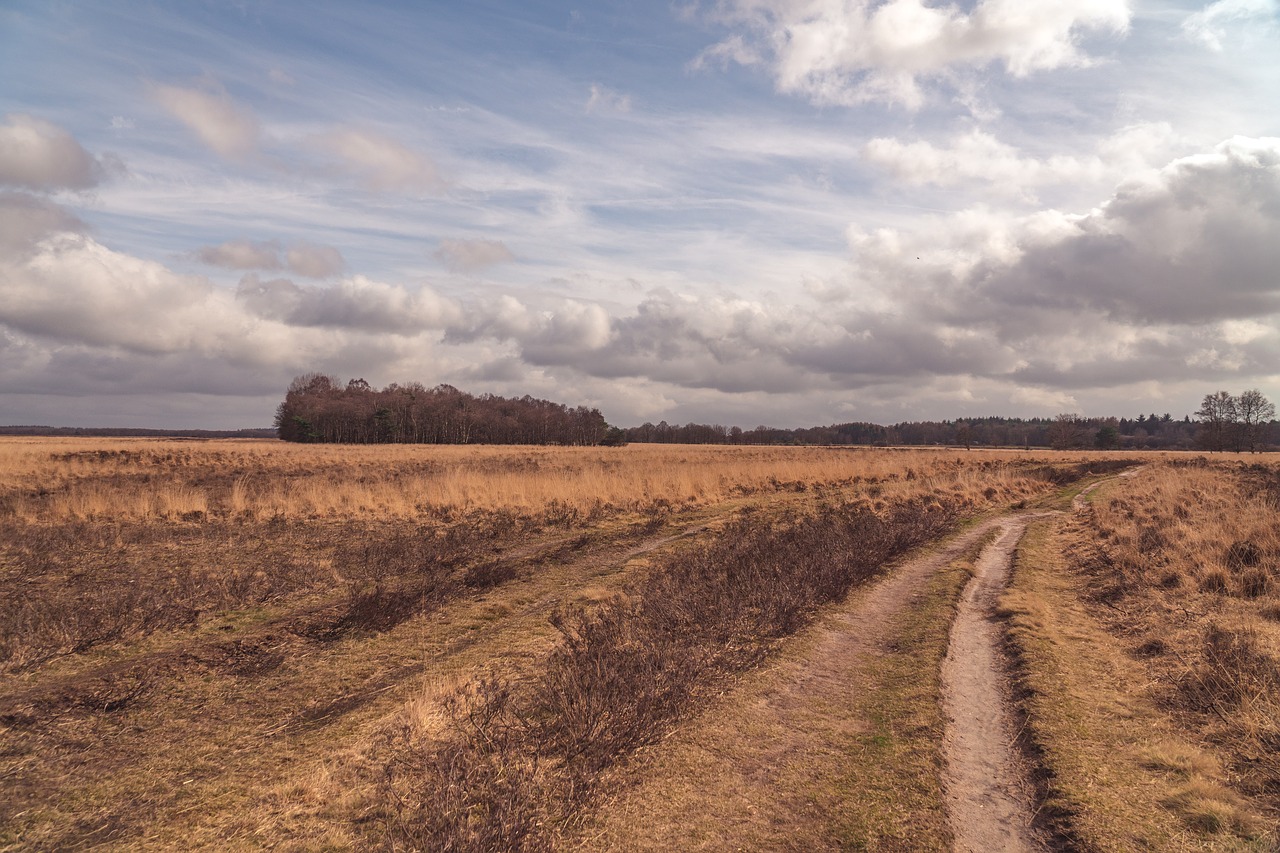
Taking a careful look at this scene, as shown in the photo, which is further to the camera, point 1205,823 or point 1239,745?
point 1239,745

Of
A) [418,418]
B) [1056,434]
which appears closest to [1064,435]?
[1056,434]

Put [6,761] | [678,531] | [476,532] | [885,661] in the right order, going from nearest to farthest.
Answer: [6,761]
[885,661]
[476,532]
[678,531]

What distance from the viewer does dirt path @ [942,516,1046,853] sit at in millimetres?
4609

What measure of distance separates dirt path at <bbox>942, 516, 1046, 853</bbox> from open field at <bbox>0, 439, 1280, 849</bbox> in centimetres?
17

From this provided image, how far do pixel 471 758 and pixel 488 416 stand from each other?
98515 mm

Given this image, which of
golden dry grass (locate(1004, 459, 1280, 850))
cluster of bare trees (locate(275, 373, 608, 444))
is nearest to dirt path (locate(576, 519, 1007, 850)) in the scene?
golden dry grass (locate(1004, 459, 1280, 850))

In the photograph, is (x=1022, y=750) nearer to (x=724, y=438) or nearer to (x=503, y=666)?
(x=503, y=666)

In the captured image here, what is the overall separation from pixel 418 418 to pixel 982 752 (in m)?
95.1

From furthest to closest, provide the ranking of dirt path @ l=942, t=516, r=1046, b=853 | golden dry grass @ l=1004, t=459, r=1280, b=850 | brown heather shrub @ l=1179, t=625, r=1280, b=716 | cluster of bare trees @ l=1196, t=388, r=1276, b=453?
cluster of bare trees @ l=1196, t=388, r=1276, b=453
brown heather shrub @ l=1179, t=625, r=1280, b=716
golden dry grass @ l=1004, t=459, r=1280, b=850
dirt path @ l=942, t=516, r=1046, b=853

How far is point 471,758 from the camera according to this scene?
5.11 metres

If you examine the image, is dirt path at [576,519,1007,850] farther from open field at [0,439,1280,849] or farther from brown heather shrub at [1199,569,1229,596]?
brown heather shrub at [1199,569,1229,596]

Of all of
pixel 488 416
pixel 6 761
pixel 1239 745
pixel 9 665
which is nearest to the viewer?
pixel 6 761

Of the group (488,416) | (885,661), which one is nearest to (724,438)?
(488,416)

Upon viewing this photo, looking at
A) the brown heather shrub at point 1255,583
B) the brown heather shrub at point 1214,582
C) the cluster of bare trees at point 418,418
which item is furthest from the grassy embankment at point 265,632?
the cluster of bare trees at point 418,418
